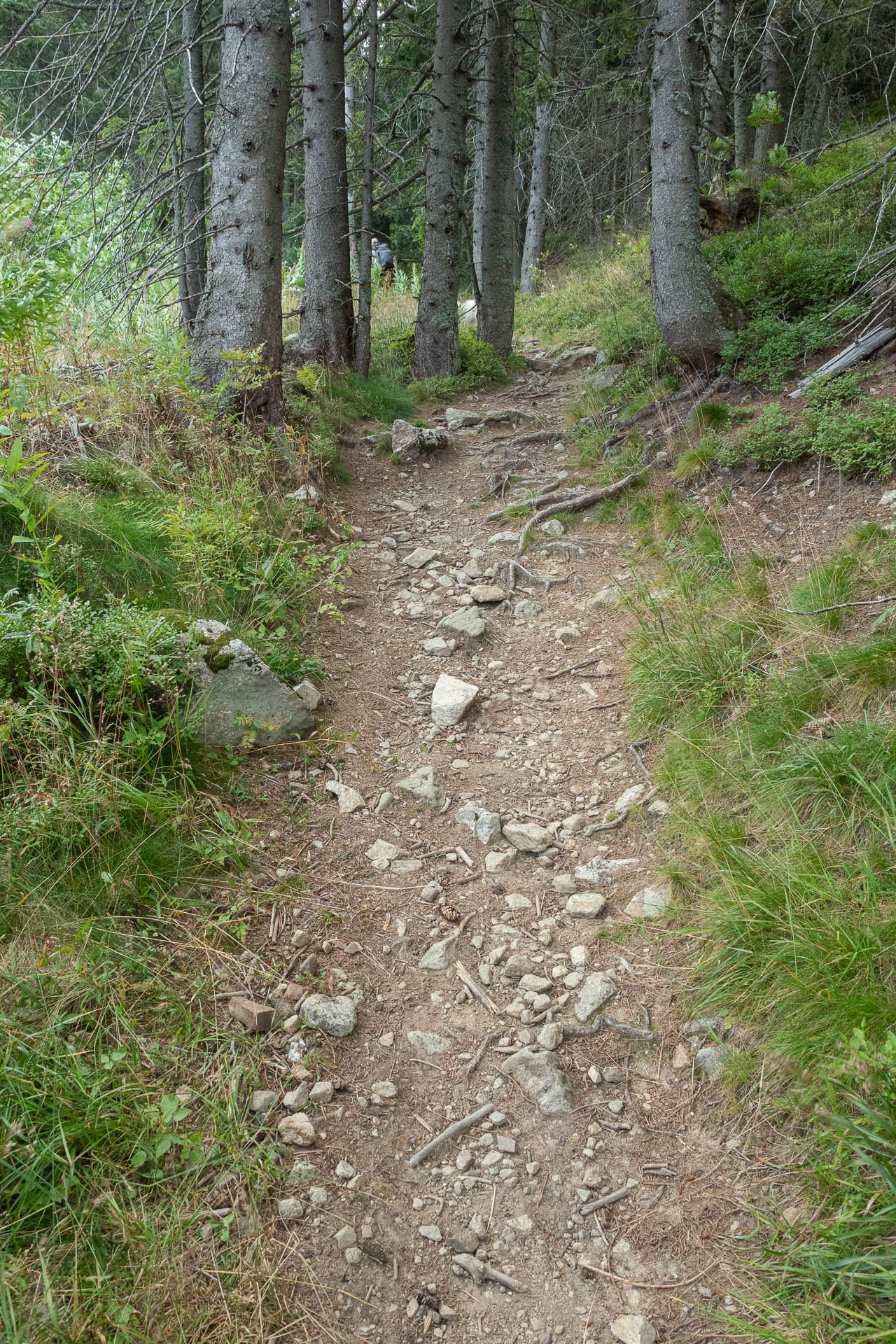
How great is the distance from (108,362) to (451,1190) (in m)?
5.76

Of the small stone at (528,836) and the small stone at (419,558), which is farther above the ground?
the small stone at (419,558)

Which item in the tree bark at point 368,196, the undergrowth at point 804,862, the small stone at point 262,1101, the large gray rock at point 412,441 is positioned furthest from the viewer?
the tree bark at point 368,196

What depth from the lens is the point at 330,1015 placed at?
2861 mm

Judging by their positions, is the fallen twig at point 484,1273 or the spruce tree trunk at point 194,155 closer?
the fallen twig at point 484,1273

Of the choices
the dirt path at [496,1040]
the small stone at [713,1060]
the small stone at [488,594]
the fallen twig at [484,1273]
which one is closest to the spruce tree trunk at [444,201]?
the small stone at [488,594]

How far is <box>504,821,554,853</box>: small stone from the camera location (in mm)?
3688

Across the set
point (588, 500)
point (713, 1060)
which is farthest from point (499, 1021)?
point (588, 500)

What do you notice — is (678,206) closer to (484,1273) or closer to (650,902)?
(650,902)

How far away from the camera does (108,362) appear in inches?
231

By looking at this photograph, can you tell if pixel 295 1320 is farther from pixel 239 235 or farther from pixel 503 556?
pixel 239 235

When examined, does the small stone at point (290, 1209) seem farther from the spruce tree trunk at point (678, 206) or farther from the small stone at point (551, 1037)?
the spruce tree trunk at point (678, 206)

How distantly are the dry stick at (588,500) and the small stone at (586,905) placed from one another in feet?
12.2

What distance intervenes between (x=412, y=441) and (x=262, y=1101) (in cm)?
680

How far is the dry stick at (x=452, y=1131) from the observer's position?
8.27 ft
